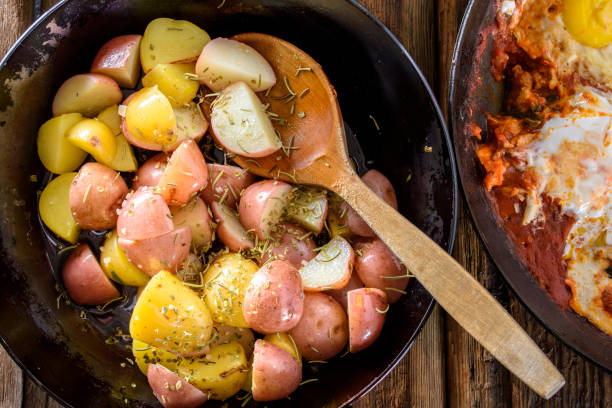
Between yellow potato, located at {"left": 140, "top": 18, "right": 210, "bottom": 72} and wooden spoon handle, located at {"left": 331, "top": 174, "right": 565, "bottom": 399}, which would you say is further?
yellow potato, located at {"left": 140, "top": 18, "right": 210, "bottom": 72}

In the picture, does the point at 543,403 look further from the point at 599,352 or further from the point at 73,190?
the point at 73,190

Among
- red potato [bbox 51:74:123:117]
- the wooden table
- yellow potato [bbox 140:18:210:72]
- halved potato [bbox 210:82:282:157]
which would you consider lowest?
the wooden table

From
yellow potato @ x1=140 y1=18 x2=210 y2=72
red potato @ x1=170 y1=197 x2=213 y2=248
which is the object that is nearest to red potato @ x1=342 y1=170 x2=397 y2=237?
red potato @ x1=170 y1=197 x2=213 y2=248

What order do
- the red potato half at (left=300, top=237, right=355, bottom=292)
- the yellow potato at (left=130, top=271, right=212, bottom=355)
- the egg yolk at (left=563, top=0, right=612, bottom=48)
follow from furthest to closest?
the egg yolk at (left=563, top=0, right=612, bottom=48) < the red potato half at (left=300, top=237, right=355, bottom=292) < the yellow potato at (left=130, top=271, right=212, bottom=355)

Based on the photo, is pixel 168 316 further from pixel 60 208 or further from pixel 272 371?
pixel 60 208

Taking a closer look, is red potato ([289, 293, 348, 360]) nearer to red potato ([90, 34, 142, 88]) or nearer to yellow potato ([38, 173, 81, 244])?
yellow potato ([38, 173, 81, 244])

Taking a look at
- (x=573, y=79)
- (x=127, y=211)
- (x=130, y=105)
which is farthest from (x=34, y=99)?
(x=573, y=79)

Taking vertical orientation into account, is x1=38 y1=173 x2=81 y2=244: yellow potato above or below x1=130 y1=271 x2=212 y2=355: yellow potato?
above

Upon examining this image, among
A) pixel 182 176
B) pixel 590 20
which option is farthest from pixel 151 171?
pixel 590 20
